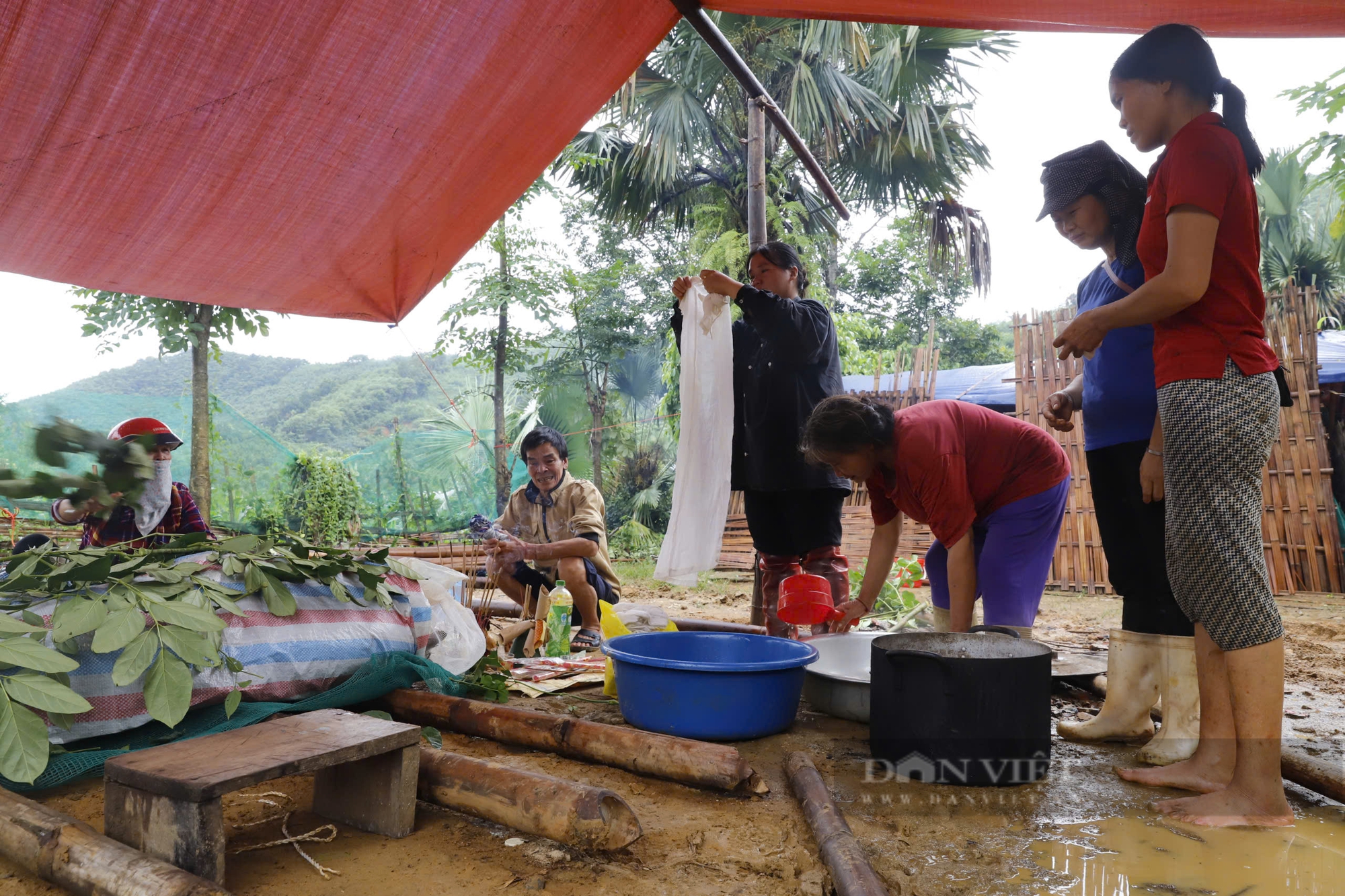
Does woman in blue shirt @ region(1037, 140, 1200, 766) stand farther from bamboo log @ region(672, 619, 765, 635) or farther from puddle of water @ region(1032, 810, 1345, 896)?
bamboo log @ region(672, 619, 765, 635)

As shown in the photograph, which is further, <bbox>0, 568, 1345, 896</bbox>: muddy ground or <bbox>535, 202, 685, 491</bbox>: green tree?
<bbox>535, 202, 685, 491</bbox>: green tree

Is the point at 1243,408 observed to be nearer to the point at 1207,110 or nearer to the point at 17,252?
the point at 1207,110

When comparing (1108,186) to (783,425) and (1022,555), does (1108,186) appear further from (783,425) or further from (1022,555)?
(783,425)

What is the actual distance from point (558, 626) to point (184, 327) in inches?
160

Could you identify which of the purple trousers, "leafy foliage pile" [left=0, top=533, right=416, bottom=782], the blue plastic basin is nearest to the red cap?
"leafy foliage pile" [left=0, top=533, right=416, bottom=782]

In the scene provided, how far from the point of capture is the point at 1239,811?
157 cm

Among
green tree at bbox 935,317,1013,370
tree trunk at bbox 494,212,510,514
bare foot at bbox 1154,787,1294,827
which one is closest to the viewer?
bare foot at bbox 1154,787,1294,827

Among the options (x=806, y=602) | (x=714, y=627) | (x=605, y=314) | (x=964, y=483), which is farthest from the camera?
(x=605, y=314)

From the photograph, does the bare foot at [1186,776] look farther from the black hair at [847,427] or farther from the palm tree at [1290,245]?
the palm tree at [1290,245]

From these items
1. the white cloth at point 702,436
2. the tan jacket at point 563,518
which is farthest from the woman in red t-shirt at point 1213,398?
the tan jacket at point 563,518

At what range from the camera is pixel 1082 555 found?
20.6 feet

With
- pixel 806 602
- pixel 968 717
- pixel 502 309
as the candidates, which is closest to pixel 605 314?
pixel 502 309

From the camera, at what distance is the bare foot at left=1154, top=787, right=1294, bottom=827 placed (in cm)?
155

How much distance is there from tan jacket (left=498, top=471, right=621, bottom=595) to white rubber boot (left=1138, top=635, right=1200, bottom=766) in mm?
2435
